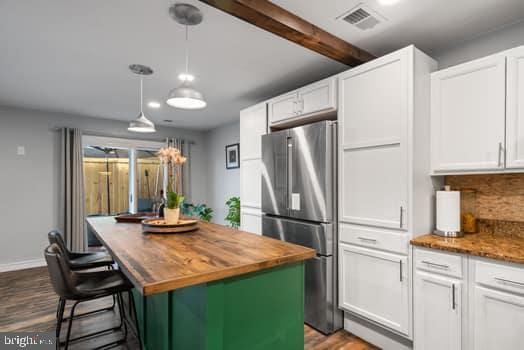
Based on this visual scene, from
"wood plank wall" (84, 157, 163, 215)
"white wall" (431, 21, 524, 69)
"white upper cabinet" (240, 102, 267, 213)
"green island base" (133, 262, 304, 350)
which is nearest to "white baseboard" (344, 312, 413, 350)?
"green island base" (133, 262, 304, 350)

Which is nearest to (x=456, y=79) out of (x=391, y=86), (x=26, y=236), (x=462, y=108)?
(x=462, y=108)

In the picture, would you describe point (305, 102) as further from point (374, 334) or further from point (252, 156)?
point (374, 334)

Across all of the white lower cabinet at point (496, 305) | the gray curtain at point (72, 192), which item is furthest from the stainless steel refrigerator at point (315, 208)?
the gray curtain at point (72, 192)

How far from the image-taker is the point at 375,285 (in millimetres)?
2113

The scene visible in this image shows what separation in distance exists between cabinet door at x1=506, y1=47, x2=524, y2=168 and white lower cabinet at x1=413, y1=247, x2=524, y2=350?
0.71 m

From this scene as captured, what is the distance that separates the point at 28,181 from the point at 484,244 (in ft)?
18.8

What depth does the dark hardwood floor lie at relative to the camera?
2189mm

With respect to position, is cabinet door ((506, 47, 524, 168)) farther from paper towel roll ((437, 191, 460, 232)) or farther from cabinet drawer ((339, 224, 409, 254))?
cabinet drawer ((339, 224, 409, 254))

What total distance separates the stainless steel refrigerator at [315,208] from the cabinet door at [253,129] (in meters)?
0.57

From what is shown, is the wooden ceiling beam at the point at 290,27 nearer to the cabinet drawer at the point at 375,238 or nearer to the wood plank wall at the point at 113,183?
the cabinet drawer at the point at 375,238

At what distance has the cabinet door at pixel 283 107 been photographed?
282 cm

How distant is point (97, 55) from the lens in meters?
2.44

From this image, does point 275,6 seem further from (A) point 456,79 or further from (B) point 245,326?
(B) point 245,326

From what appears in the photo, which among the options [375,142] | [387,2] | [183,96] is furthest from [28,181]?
[387,2]
